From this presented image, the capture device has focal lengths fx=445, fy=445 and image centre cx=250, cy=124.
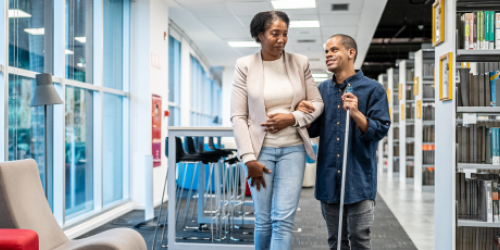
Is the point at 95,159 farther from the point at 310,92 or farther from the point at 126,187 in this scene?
the point at 310,92

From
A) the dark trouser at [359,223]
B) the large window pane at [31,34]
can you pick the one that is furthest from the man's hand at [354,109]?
the large window pane at [31,34]

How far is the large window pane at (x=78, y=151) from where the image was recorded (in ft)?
14.9

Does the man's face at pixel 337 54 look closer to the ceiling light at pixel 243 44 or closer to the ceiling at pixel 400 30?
the ceiling at pixel 400 30

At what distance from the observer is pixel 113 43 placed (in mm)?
5730

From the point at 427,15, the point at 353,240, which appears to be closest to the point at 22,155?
the point at 353,240

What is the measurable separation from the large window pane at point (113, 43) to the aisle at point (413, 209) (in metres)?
3.91

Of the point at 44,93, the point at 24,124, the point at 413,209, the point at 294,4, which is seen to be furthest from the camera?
the point at 294,4

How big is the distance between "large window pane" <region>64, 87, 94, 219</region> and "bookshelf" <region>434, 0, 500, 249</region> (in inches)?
135

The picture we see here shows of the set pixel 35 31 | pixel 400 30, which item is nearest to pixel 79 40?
pixel 35 31

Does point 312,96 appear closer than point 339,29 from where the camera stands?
Yes

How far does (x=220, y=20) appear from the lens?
781cm

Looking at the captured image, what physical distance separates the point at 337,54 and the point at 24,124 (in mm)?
2793

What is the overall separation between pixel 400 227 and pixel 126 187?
3516 mm

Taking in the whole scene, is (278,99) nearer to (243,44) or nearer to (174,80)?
(174,80)
